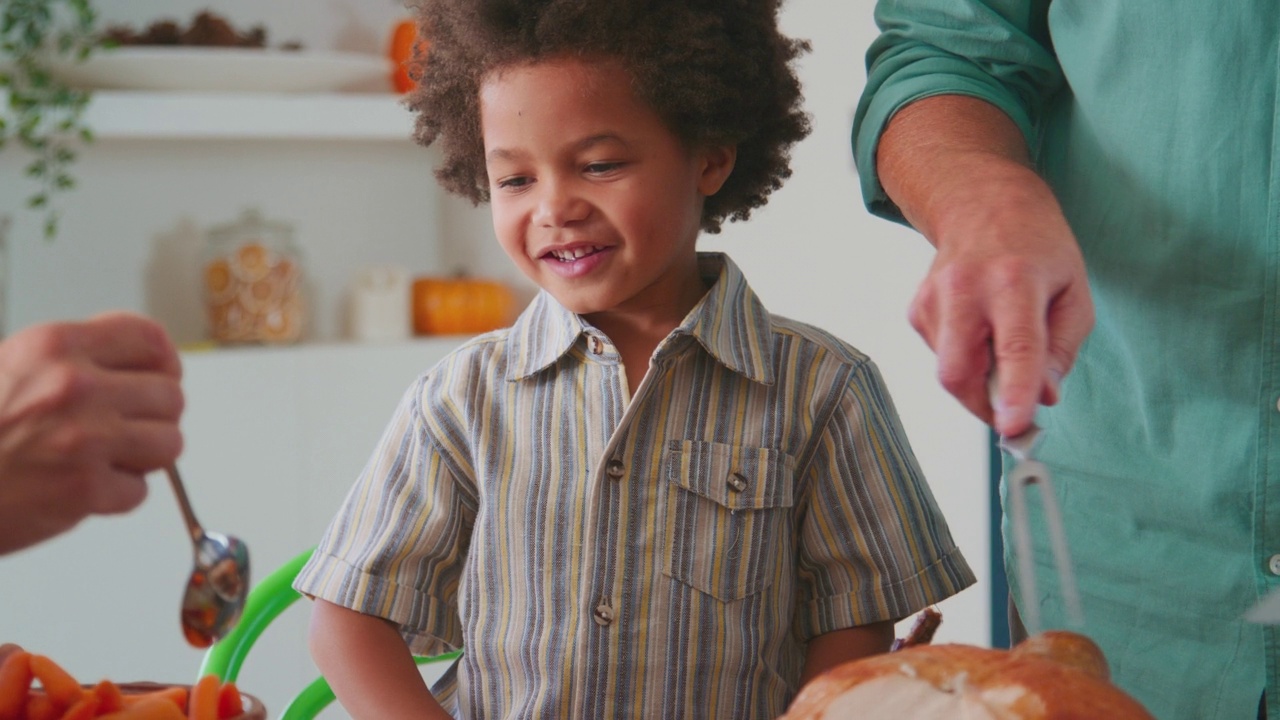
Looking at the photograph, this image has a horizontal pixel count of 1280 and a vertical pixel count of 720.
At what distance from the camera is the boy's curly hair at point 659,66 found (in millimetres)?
1096

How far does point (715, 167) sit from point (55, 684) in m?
0.66

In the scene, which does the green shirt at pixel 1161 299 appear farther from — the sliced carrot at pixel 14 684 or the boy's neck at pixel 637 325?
the sliced carrot at pixel 14 684

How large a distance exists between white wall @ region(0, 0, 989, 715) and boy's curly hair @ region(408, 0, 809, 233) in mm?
1186

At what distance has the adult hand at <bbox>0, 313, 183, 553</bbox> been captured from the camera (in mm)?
715

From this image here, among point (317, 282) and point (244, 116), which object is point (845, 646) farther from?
point (317, 282)

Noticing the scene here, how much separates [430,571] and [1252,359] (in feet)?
2.07

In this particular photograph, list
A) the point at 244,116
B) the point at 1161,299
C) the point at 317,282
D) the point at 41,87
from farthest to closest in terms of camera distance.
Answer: the point at 317,282, the point at 244,116, the point at 41,87, the point at 1161,299

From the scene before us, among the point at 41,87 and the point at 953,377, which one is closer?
the point at 953,377

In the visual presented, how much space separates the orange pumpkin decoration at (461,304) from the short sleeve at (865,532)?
6.94 ft

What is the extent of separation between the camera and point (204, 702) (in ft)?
2.60

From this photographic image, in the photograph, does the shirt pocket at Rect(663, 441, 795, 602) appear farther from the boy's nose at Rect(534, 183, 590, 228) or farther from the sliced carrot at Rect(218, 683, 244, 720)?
the sliced carrot at Rect(218, 683, 244, 720)

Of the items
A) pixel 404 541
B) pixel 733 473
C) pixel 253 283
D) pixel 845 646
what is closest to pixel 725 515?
pixel 733 473

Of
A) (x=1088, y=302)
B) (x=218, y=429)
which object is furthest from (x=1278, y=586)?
(x=218, y=429)

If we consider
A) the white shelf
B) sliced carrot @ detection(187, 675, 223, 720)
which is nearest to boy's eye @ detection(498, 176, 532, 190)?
sliced carrot @ detection(187, 675, 223, 720)
